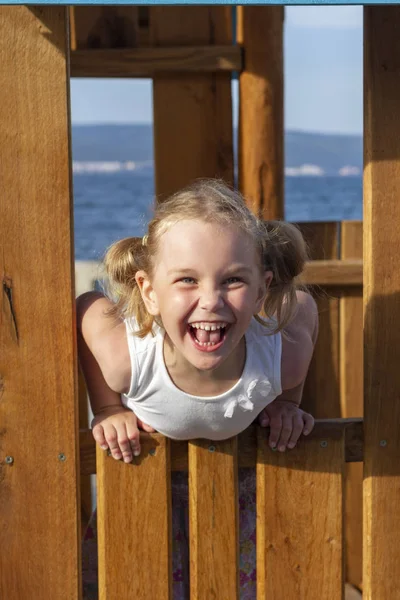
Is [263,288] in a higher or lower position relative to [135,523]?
higher

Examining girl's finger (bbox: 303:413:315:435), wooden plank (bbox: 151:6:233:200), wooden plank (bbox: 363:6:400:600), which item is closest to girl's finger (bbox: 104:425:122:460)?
girl's finger (bbox: 303:413:315:435)

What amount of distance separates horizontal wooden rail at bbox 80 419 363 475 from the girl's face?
290mm

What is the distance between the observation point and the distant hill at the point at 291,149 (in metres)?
75.4

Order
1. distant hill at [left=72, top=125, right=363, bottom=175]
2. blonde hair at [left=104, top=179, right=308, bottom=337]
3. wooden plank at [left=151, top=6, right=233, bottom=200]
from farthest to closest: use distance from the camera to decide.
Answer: distant hill at [left=72, top=125, right=363, bottom=175], wooden plank at [left=151, top=6, right=233, bottom=200], blonde hair at [left=104, top=179, right=308, bottom=337]

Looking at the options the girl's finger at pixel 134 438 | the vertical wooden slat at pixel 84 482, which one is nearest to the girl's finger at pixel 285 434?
the girl's finger at pixel 134 438

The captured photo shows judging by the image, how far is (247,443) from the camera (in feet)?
8.25

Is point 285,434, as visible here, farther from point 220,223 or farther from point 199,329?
point 220,223

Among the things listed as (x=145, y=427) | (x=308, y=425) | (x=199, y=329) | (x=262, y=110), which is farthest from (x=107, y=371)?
(x=262, y=110)

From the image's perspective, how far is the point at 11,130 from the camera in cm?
226

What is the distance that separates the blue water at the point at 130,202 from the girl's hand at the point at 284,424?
40.1 m

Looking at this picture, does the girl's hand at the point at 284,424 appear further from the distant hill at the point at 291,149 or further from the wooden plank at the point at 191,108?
the distant hill at the point at 291,149

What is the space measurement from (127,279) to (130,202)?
6117cm

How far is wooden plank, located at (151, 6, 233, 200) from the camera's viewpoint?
13.4 feet

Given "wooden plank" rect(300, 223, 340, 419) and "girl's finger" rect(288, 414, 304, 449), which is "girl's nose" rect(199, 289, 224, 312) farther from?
"wooden plank" rect(300, 223, 340, 419)
